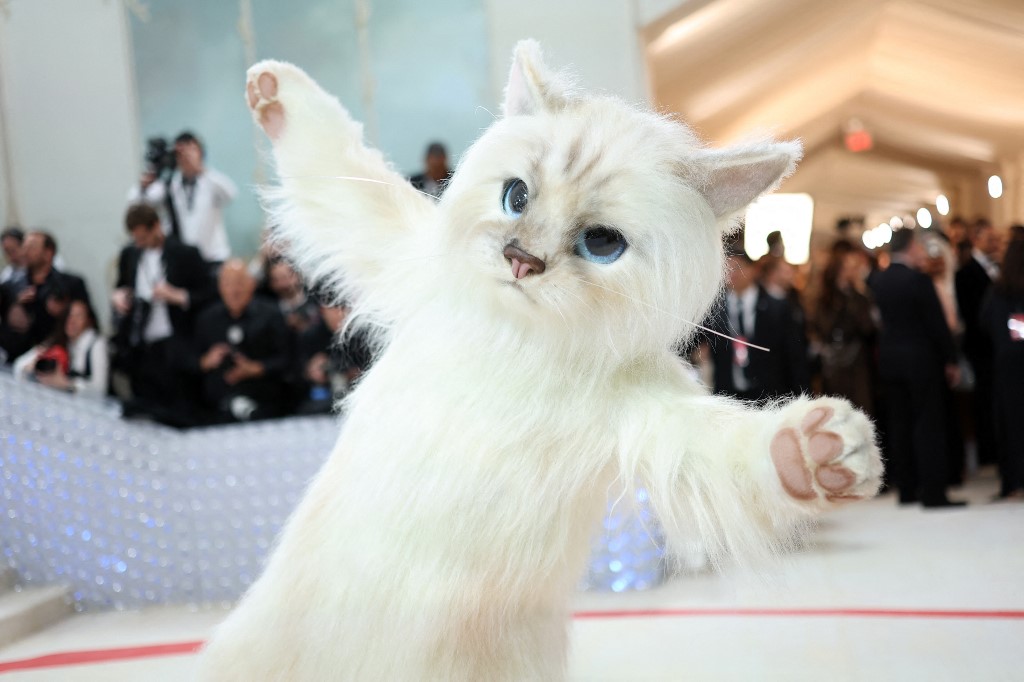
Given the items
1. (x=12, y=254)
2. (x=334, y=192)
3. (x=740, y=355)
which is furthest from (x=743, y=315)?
(x=334, y=192)

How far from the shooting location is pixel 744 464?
1.60 metres

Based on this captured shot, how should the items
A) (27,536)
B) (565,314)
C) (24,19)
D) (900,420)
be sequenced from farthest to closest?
(900,420)
(27,536)
(24,19)
(565,314)

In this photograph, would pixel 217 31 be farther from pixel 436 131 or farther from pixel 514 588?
pixel 514 588

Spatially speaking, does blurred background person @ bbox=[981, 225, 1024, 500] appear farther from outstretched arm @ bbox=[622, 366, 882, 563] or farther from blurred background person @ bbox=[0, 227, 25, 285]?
blurred background person @ bbox=[0, 227, 25, 285]

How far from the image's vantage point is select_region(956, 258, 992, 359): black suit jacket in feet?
20.2

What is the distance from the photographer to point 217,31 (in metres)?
5.71

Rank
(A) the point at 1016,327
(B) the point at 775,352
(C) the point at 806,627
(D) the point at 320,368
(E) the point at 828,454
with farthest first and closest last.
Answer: (A) the point at 1016,327, (B) the point at 775,352, (D) the point at 320,368, (C) the point at 806,627, (E) the point at 828,454

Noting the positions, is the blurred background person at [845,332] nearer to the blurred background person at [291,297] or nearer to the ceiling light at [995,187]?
the blurred background person at [291,297]

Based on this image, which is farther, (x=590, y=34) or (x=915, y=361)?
(x=590, y=34)

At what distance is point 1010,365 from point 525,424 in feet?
14.2

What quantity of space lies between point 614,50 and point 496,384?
4.38 m

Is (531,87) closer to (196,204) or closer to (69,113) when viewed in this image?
(69,113)

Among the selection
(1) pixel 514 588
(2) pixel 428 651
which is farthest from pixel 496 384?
(2) pixel 428 651

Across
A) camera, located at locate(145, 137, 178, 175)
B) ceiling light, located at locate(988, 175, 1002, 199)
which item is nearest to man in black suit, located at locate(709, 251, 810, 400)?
camera, located at locate(145, 137, 178, 175)
